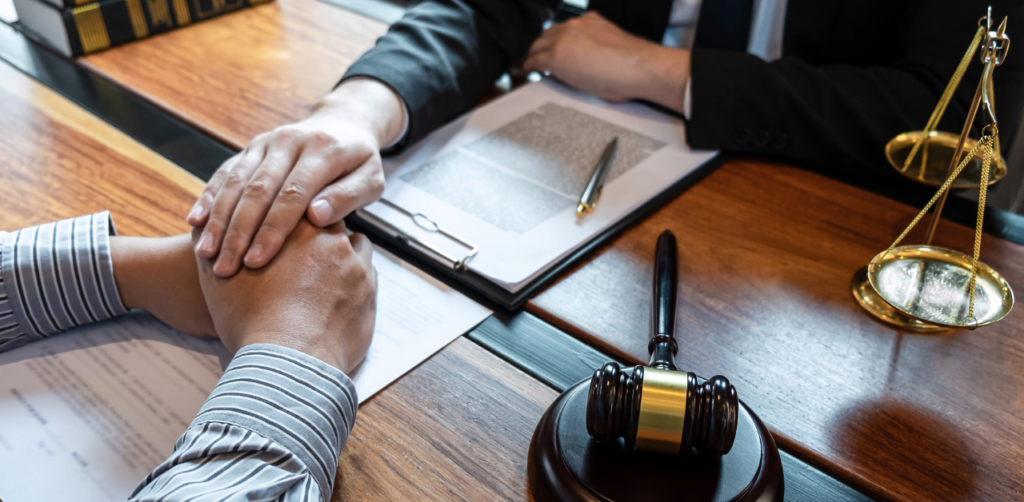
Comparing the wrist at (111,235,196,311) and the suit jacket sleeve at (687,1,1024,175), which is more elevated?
the suit jacket sleeve at (687,1,1024,175)

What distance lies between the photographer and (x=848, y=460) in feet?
1.84

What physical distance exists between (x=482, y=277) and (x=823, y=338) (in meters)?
0.35

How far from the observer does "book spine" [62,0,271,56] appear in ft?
4.05

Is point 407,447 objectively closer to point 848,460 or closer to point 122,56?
point 848,460

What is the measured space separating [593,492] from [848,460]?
0.78 feet

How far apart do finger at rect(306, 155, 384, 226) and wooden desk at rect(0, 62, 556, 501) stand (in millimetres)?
201

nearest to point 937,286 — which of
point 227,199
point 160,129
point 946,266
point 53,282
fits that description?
point 946,266

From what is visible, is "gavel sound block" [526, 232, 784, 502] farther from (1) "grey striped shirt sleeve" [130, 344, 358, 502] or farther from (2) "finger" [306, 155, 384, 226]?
(2) "finger" [306, 155, 384, 226]

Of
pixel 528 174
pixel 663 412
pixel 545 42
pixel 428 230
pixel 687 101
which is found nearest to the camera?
pixel 663 412

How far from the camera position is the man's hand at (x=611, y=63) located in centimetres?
106

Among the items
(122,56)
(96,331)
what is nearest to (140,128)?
(122,56)

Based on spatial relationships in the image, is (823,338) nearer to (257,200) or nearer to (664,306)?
(664,306)

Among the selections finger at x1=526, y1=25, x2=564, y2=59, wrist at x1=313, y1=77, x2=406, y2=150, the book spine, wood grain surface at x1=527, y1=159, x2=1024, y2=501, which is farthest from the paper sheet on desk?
the book spine

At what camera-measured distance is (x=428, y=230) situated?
807 millimetres
